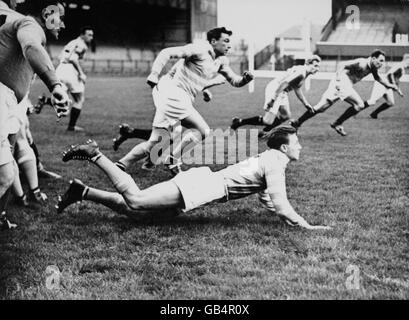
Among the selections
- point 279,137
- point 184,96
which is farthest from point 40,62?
Answer: point 184,96

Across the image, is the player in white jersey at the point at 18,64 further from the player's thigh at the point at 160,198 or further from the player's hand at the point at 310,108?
the player's hand at the point at 310,108

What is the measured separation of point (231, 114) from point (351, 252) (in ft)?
7.01

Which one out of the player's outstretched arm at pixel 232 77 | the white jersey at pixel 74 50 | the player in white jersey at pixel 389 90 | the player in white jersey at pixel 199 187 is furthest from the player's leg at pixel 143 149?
the white jersey at pixel 74 50

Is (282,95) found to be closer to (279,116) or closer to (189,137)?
(279,116)

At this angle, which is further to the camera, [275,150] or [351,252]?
[275,150]

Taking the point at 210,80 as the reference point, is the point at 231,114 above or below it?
below

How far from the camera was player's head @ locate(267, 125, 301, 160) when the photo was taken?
397 centimetres

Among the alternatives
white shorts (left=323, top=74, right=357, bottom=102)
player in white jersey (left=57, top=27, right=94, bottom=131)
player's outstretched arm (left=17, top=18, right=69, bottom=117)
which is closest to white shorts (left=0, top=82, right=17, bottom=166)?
player's outstretched arm (left=17, top=18, right=69, bottom=117)

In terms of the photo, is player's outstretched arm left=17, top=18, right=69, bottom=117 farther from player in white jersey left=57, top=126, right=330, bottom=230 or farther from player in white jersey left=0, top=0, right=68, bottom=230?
player in white jersey left=57, top=126, right=330, bottom=230
